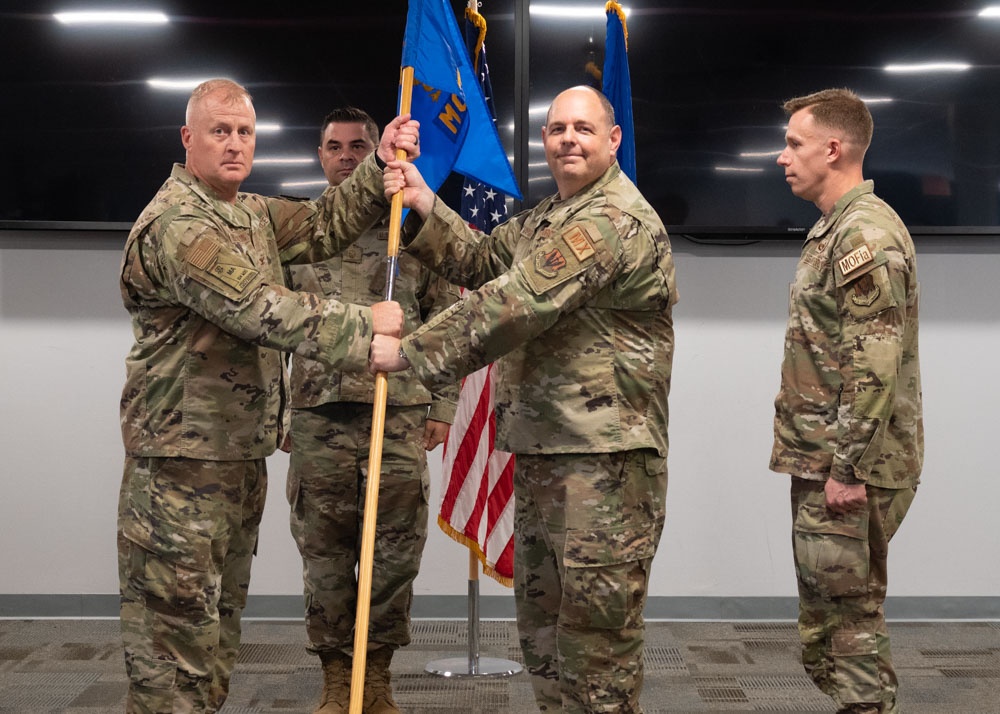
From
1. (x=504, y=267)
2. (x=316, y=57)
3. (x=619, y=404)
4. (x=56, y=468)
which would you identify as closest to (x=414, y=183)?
(x=504, y=267)

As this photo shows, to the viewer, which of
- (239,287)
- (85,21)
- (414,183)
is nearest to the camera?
(239,287)

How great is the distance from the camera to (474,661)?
12.6 feet

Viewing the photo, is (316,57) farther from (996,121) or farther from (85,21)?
(996,121)

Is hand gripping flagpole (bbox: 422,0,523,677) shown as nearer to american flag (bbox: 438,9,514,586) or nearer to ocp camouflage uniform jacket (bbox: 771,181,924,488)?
american flag (bbox: 438,9,514,586)

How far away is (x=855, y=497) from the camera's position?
2.70 metres

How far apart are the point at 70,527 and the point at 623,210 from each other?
10.3ft

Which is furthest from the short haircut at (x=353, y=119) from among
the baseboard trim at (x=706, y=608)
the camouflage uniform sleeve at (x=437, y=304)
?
the baseboard trim at (x=706, y=608)

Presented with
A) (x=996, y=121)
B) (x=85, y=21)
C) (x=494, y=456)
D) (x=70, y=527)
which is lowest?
(x=70, y=527)

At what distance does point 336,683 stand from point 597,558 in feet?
3.98

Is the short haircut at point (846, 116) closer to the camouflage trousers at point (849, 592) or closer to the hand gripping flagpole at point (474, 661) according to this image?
the camouflage trousers at point (849, 592)

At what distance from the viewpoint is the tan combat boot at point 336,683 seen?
324cm

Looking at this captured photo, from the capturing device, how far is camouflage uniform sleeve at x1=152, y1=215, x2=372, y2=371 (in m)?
2.54

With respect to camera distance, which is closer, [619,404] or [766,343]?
[619,404]

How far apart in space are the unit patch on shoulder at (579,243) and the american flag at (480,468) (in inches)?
57.0
